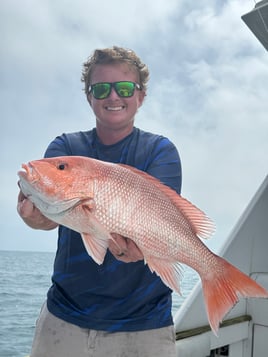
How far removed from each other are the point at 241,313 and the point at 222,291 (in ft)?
7.78

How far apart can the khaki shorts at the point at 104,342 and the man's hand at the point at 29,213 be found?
1.74 feet

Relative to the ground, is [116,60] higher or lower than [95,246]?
higher

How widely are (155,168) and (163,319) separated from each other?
2.43ft

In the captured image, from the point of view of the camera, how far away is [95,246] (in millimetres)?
1618

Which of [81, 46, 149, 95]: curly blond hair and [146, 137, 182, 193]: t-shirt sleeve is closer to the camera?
[146, 137, 182, 193]: t-shirt sleeve

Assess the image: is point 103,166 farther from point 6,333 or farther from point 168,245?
point 6,333

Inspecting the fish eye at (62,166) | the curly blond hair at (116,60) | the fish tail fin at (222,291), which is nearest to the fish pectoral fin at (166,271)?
the fish tail fin at (222,291)

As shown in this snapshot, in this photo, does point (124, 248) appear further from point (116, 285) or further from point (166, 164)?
point (166, 164)

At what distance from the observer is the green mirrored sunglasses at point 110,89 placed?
2.07 metres

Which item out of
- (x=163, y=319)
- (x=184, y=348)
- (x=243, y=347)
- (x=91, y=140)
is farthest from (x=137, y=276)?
(x=243, y=347)

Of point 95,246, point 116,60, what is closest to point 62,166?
point 95,246

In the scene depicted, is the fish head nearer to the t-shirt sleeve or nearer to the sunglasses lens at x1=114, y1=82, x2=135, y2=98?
the t-shirt sleeve

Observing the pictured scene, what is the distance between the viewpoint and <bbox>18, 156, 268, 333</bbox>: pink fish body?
1601 mm

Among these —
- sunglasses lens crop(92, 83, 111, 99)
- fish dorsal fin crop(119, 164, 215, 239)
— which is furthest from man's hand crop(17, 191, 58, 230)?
sunglasses lens crop(92, 83, 111, 99)
